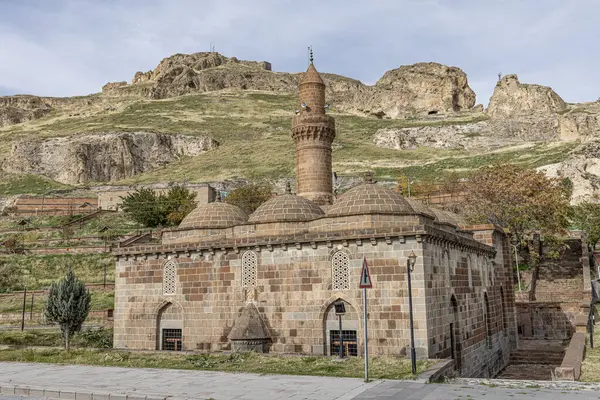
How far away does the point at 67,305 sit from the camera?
67.8 feet

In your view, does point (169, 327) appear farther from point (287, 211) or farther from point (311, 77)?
point (311, 77)

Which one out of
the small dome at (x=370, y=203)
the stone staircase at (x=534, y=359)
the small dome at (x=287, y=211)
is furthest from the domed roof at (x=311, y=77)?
the stone staircase at (x=534, y=359)

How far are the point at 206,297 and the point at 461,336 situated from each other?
10.2 meters

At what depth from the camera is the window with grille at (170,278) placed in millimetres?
21812

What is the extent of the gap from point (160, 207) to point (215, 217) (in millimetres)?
36113

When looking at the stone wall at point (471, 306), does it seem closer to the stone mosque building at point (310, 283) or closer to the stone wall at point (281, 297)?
the stone mosque building at point (310, 283)

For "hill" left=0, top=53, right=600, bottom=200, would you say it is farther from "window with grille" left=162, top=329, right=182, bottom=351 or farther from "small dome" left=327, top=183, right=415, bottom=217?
"window with grille" left=162, top=329, right=182, bottom=351

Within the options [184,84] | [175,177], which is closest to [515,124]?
[175,177]

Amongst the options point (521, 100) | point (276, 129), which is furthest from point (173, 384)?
point (521, 100)

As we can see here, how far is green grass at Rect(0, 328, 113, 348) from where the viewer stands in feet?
82.6

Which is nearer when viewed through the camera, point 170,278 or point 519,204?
point 170,278

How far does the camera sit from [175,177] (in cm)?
9006

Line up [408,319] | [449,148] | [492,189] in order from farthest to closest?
[449,148] < [492,189] < [408,319]

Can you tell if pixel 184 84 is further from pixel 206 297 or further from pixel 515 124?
pixel 206 297
